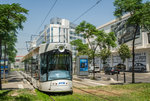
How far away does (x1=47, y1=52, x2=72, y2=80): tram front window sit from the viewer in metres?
11.6

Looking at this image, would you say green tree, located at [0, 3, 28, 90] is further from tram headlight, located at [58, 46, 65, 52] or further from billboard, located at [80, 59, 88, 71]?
billboard, located at [80, 59, 88, 71]

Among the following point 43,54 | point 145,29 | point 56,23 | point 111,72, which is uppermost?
point 56,23

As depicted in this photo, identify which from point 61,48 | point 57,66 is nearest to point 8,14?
point 61,48

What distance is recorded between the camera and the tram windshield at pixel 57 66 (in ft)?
37.9

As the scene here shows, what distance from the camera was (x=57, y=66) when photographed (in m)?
11.7

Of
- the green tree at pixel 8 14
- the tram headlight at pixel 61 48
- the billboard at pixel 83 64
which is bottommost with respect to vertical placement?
the billboard at pixel 83 64

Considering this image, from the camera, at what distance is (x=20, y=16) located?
50.0ft

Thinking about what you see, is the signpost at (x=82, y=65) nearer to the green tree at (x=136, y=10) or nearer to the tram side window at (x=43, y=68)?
the green tree at (x=136, y=10)

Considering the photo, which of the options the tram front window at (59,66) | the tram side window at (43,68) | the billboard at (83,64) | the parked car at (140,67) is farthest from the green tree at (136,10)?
the parked car at (140,67)

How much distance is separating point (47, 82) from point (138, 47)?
38.5 metres

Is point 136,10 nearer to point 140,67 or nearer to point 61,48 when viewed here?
point 61,48

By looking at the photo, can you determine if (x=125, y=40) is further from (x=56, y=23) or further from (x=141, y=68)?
(x=56, y=23)

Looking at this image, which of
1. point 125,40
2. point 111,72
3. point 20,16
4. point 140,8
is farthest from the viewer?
point 125,40

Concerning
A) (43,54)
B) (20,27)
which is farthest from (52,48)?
(20,27)
